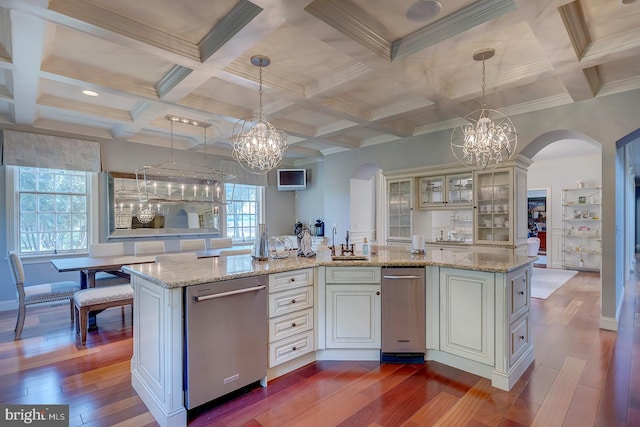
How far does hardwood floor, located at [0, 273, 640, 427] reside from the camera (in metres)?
2.08

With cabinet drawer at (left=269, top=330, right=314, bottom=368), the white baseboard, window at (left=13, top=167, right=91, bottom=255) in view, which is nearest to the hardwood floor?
cabinet drawer at (left=269, top=330, right=314, bottom=368)

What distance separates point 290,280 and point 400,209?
3458mm

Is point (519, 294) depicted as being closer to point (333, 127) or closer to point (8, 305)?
point (333, 127)

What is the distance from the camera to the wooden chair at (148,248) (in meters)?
4.74

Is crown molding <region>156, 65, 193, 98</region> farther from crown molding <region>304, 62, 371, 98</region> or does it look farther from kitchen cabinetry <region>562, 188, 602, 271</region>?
kitchen cabinetry <region>562, 188, 602, 271</region>

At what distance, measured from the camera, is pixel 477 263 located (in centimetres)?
263

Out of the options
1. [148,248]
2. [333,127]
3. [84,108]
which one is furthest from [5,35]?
[333,127]

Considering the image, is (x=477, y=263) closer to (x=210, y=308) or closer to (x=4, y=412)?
(x=210, y=308)

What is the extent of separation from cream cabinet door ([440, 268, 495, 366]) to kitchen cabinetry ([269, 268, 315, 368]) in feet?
3.83

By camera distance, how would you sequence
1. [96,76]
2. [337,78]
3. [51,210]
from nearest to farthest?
[96,76], [337,78], [51,210]

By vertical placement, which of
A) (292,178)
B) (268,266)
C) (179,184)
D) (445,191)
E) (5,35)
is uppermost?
(5,35)

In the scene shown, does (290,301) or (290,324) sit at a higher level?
(290,301)

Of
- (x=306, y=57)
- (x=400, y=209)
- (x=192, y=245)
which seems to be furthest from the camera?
(x=400, y=209)

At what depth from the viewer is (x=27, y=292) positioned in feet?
11.6
